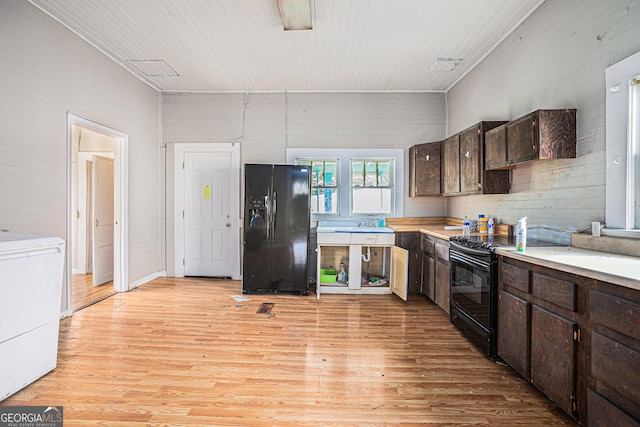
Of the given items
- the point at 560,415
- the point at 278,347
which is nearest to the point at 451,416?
the point at 560,415

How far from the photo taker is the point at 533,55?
9.37 feet

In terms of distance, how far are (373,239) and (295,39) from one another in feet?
8.54

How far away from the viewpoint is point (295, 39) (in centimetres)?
335

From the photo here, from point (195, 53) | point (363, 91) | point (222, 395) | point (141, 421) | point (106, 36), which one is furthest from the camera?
point (363, 91)

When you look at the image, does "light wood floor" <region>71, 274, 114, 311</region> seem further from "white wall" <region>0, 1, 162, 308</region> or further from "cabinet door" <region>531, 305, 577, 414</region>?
"cabinet door" <region>531, 305, 577, 414</region>

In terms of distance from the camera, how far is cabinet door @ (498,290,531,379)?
6.57ft

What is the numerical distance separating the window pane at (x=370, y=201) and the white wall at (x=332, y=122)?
0.34 m

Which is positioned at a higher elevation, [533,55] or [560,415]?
[533,55]

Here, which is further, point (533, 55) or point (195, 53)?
point (195, 53)

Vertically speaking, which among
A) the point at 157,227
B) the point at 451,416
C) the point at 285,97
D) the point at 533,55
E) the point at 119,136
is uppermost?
the point at 285,97

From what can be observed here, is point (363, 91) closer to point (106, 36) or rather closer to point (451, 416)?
point (106, 36)

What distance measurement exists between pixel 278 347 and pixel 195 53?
3.43 m

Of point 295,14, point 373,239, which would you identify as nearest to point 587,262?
point 373,239

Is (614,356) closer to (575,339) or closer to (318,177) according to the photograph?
(575,339)
